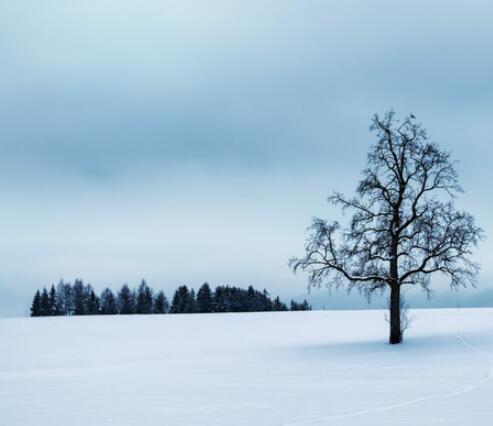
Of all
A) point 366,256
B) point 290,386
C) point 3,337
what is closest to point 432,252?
point 366,256

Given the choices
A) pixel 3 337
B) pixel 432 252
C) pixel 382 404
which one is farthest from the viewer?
pixel 3 337

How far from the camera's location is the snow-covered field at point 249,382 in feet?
39.4

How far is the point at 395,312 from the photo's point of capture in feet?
105

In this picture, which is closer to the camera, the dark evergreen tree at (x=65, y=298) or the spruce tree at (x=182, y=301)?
the spruce tree at (x=182, y=301)

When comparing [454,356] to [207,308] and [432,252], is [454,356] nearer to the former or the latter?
[432,252]

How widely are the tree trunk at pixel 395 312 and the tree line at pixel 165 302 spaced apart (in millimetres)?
91286

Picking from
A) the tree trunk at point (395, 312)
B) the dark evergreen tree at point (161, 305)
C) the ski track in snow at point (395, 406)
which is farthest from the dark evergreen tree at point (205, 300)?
the ski track in snow at point (395, 406)

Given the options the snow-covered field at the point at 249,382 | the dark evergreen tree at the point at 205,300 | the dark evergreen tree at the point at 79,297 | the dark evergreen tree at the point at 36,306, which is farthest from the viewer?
the dark evergreen tree at the point at 79,297

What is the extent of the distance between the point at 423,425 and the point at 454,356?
16.7 metres

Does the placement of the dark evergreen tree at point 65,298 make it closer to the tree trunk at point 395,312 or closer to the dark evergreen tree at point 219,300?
the dark evergreen tree at point 219,300

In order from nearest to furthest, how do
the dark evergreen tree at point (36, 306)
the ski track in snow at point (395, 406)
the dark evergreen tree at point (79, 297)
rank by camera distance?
the ski track in snow at point (395, 406)
the dark evergreen tree at point (36, 306)
the dark evergreen tree at point (79, 297)

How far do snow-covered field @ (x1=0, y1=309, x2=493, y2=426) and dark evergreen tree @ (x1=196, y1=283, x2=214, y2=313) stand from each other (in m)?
78.5

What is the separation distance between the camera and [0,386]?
20.2 m

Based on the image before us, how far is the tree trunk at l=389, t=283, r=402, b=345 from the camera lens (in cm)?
3186
